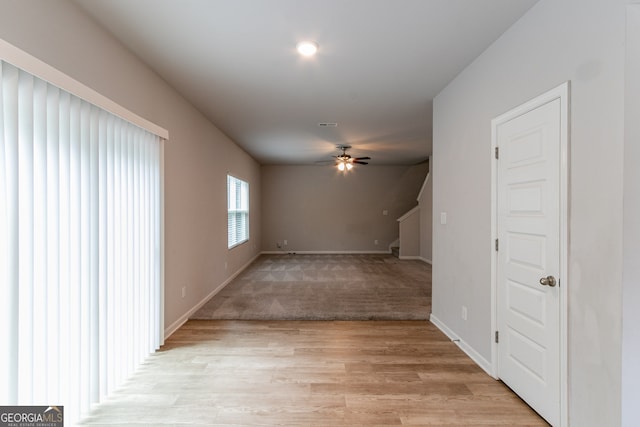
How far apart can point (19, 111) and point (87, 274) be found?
103 centimetres

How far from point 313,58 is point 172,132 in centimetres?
172

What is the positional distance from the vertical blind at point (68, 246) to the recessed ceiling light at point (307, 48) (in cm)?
152

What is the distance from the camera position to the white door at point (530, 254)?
5.86ft

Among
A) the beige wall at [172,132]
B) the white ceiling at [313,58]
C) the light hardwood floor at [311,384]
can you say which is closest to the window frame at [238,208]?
the beige wall at [172,132]

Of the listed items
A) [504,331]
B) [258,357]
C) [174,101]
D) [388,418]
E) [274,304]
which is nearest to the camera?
[388,418]

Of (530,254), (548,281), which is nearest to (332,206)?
(530,254)

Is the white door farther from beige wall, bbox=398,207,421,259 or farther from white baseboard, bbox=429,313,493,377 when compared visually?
beige wall, bbox=398,207,421,259

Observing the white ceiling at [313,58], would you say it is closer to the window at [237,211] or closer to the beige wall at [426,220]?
the window at [237,211]

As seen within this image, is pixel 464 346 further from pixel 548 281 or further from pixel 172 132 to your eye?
pixel 172 132

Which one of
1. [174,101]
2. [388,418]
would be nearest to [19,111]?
[174,101]

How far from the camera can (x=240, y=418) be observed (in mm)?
1921

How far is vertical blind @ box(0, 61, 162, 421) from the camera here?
4.85ft

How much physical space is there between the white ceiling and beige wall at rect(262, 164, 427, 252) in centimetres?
454

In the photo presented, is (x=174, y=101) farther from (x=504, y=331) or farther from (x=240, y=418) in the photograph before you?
(x=504, y=331)
